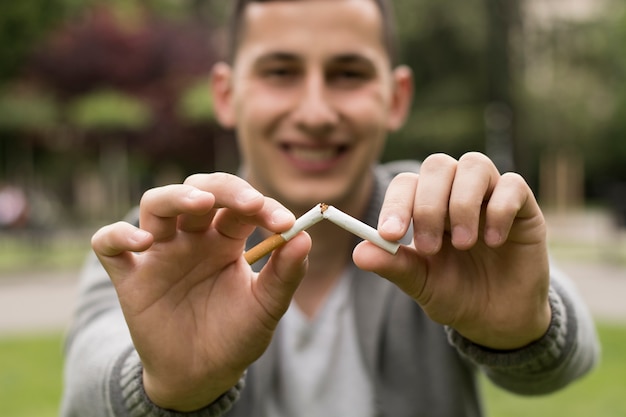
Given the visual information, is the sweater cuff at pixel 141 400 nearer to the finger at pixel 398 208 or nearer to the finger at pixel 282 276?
the finger at pixel 282 276

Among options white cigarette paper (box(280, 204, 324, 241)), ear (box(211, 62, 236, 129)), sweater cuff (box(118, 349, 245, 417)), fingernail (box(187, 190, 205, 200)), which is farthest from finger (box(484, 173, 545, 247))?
ear (box(211, 62, 236, 129))

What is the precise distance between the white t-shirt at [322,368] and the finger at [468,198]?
1.05m

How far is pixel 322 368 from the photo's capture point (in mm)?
2445

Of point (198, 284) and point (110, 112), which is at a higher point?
point (198, 284)

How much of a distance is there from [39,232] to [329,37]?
12926 millimetres

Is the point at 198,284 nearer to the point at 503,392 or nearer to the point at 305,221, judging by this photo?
the point at 305,221

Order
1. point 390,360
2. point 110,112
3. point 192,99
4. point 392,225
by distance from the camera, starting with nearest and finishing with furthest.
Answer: point 392,225, point 390,360, point 110,112, point 192,99

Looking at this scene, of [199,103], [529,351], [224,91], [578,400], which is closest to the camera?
[529,351]

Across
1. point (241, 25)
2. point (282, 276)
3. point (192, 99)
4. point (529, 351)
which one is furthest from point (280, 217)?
point (192, 99)

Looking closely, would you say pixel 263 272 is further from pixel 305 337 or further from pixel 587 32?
pixel 587 32

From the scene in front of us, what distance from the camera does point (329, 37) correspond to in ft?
8.04

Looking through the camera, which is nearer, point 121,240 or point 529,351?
point 121,240

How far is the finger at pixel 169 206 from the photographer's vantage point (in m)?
1.38

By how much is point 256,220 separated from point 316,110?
1.02 m
